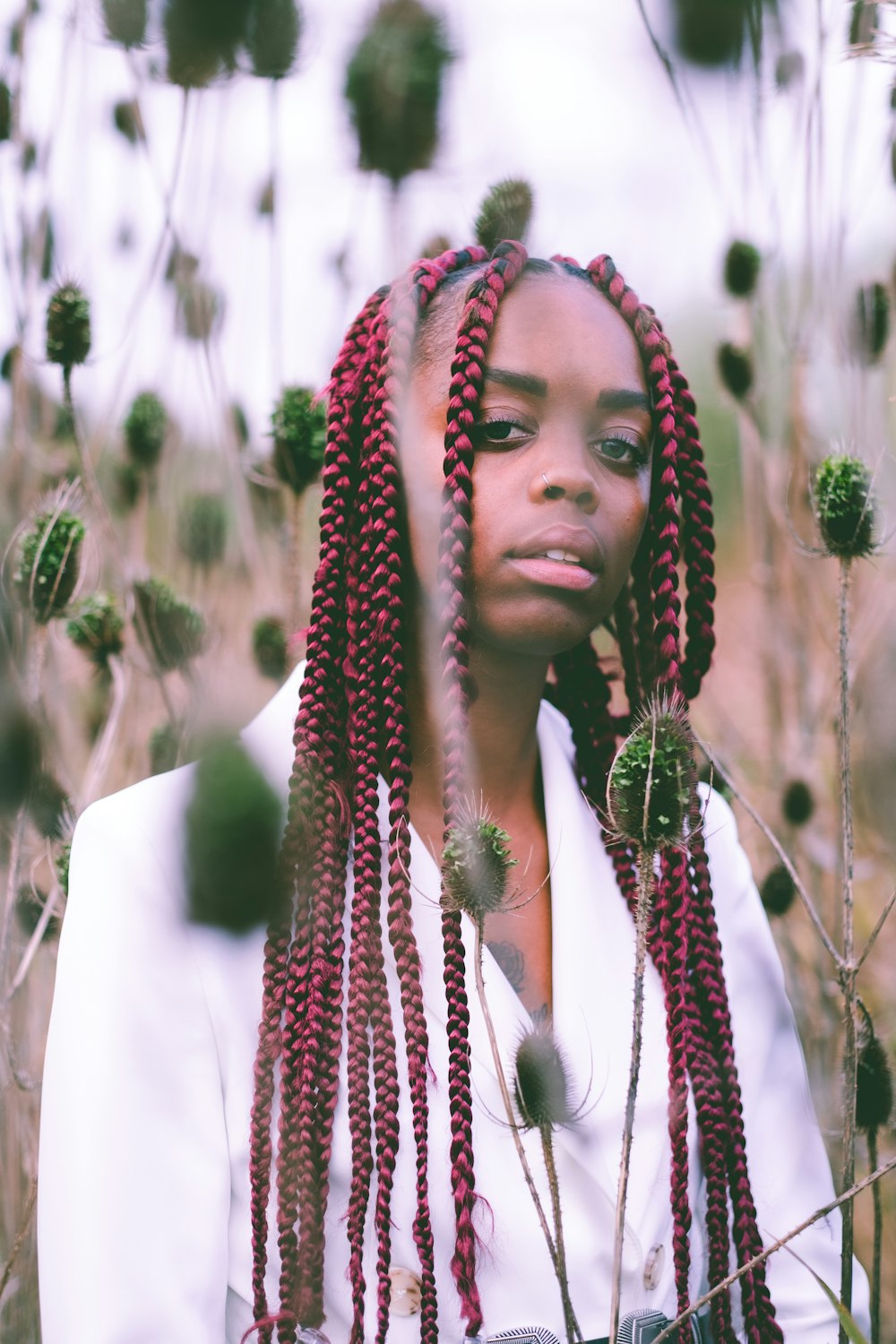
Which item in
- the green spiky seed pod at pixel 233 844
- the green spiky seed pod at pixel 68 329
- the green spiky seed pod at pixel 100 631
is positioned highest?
the green spiky seed pod at pixel 68 329

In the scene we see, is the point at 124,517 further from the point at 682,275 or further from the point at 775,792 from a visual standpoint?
the point at 775,792

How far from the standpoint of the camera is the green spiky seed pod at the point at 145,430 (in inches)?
51.0

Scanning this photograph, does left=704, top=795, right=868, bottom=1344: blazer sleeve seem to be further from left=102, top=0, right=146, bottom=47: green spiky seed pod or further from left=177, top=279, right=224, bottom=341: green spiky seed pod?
left=102, top=0, right=146, bottom=47: green spiky seed pod

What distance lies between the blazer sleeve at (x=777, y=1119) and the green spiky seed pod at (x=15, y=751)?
2.23 ft

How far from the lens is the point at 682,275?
1178 millimetres

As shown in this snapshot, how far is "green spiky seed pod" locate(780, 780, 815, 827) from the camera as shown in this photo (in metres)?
1.52

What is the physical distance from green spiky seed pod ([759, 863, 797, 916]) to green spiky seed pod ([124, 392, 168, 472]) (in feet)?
3.06

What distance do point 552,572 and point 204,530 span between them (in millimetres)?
625

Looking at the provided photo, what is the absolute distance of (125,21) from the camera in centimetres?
111

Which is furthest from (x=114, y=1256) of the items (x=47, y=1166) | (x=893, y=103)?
(x=893, y=103)

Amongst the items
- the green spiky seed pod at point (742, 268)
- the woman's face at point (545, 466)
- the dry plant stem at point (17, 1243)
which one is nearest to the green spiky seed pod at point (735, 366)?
the green spiky seed pod at point (742, 268)

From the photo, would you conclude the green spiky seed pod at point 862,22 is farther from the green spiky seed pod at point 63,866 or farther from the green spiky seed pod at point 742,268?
the green spiky seed pod at point 63,866

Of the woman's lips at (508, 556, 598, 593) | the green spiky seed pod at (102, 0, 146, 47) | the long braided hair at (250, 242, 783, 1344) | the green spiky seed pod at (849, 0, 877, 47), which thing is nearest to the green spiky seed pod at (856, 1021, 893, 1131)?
the long braided hair at (250, 242, 783, 1344)

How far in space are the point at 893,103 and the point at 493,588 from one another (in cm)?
69
